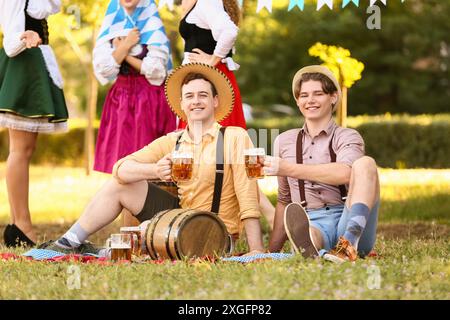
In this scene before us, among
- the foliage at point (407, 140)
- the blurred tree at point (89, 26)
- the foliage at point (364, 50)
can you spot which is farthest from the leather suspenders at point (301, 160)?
the foliage at point (364, 50)

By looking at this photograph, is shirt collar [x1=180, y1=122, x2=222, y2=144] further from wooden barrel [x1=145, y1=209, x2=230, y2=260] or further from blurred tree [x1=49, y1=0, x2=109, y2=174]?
blurred tree [x1=49, y1=0, x2=109, y2=174]

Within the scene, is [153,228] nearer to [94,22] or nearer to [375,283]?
[375,283]

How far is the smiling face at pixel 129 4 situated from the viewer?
21.6 feet

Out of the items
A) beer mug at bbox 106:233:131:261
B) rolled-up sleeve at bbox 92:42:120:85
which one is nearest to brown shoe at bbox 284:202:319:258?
beer mug at bbox 106:233:131:261

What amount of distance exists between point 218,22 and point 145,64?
0.69m

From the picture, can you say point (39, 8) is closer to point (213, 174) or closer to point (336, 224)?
point (213, 174)

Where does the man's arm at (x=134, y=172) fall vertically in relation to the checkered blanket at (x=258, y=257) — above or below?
above

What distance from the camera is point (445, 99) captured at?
26016mm

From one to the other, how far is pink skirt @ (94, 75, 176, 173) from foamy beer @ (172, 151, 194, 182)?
5.34ft

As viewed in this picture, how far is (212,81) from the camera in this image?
559cm

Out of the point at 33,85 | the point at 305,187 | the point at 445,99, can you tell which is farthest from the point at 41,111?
the point at 445,99

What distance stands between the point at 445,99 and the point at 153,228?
21.9 meters

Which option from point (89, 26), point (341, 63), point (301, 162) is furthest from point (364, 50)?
point (301, 162)

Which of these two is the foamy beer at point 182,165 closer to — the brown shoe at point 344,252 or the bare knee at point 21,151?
the brown shoe at point 344,252
